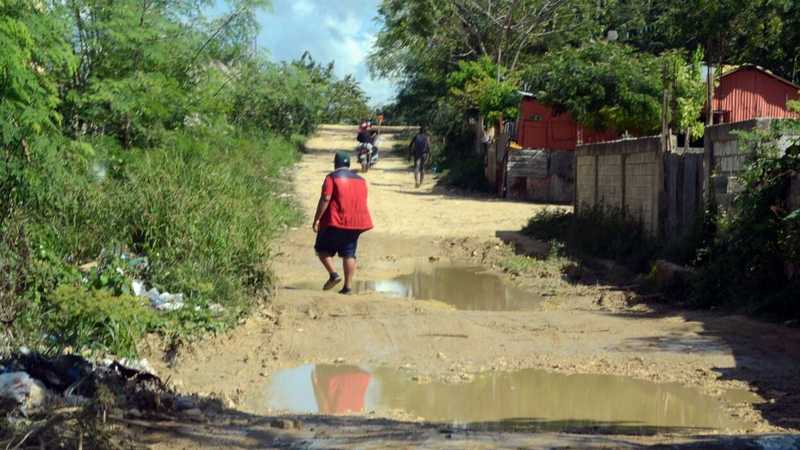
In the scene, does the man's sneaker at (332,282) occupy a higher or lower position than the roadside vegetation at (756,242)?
lower

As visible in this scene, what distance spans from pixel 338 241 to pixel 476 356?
3953 mm

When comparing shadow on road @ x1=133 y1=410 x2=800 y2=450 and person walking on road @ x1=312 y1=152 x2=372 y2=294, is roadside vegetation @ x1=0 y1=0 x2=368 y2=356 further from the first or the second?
shadow on road @ x1=133 y1=410 x2=800 y2=450

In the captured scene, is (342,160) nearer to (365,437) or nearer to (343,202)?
(343,202)

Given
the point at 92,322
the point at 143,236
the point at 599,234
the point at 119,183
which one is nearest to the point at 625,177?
the point at 599,234

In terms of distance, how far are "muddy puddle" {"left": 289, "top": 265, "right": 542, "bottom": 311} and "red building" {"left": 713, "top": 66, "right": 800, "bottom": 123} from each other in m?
16.2

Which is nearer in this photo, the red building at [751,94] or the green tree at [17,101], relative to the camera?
the green tree at [17,101]

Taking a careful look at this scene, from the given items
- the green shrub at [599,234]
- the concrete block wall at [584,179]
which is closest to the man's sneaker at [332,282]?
the green shrub at [599,234]

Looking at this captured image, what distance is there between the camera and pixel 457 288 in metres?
14.8

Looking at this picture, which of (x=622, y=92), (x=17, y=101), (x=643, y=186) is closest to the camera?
(x=17, y=101)

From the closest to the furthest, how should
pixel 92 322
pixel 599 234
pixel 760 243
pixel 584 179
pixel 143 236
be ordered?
pixel 92 322 → pixel 143 236 → pixel 760 243 → pixel 599 234 → pixel 584 179

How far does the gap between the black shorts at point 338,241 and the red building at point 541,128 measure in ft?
59.0

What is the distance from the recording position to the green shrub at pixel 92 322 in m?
8.15

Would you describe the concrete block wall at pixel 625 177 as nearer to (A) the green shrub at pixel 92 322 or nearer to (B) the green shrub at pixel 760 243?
(B) the green shrub at pixel 760 243

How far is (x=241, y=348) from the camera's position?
9.55 meters
